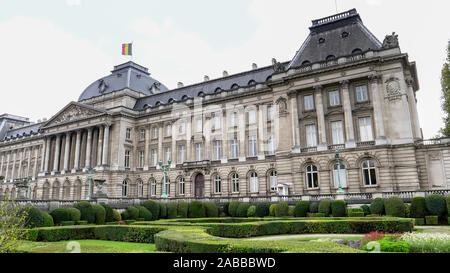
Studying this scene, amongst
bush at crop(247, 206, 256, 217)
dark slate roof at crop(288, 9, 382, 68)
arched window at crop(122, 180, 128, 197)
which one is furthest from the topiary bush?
arched window at crop(122, 180, 128, 197)

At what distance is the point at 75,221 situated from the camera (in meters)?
24.3

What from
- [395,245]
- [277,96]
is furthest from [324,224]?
[277,96]

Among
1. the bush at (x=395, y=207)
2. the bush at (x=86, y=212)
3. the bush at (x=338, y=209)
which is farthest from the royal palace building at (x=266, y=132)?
the bush at (x=86, y=212)

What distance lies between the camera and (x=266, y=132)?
42.2m

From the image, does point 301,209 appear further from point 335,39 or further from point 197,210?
point 335,39

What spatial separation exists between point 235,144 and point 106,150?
70.4 ft

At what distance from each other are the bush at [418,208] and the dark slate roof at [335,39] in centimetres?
1902

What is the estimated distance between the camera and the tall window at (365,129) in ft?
114

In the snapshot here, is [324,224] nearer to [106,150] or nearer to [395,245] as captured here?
[395,245]

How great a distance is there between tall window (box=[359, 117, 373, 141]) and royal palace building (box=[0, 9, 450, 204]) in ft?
0.34

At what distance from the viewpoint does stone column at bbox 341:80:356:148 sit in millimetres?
34625

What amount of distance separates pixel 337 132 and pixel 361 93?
16.6 ft

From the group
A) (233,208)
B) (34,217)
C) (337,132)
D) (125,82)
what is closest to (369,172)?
(337,132)

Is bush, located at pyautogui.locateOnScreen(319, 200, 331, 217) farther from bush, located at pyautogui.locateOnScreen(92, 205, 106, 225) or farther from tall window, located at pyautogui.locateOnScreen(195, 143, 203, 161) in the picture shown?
tall window, located at pyautogui.locateOnScreen(195, 143, 203, 161)
